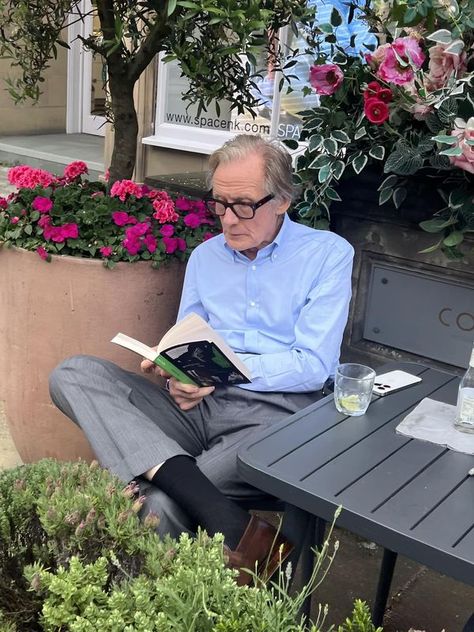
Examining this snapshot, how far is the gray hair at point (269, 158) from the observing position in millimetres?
2367

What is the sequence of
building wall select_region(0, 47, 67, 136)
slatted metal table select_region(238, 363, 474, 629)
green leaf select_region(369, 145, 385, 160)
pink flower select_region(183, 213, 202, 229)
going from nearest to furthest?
slatted metal table select_region(238, 363, 474, 629)
green leaf select_region(369, 145, 385, 160)
pink flower select_region(183, 213, 202, 229)
building wall select_region(0, 47, 67, 136)

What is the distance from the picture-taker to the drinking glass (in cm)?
186

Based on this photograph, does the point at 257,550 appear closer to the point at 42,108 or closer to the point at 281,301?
the point at 281,301

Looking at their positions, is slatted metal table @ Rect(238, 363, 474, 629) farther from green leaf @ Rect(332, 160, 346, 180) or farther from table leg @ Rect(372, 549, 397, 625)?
green leaf @ Rect(332, 160, 346, 180)

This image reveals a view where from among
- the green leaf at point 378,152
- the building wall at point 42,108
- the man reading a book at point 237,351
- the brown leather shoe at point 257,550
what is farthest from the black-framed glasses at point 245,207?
the building wall at point 42,108

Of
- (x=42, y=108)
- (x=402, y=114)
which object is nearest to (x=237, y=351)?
(x=402, y=114)

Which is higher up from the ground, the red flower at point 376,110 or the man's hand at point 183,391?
the red flower at point 376,110

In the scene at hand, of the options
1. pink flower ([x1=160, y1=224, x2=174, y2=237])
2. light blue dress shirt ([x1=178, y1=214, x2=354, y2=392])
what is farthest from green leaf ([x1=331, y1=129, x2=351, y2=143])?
pink flower ([x1=160, y1=224, x2=174, y2=237])

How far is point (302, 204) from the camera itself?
2.88 m

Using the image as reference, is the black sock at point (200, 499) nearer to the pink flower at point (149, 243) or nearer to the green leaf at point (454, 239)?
the pink flower at point (149, 243)

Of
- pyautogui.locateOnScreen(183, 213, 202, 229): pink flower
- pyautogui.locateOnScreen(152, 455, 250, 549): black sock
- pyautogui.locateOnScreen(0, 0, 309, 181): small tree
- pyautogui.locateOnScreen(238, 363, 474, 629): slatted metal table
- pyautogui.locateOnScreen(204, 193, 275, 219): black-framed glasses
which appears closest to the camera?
pyautogui.locateOnScreen(238, 363, 474, 629): slatted metal table

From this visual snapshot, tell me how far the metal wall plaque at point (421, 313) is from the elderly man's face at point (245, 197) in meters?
0.77

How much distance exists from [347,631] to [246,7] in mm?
1733

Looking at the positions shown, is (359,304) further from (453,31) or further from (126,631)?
(126,631)
